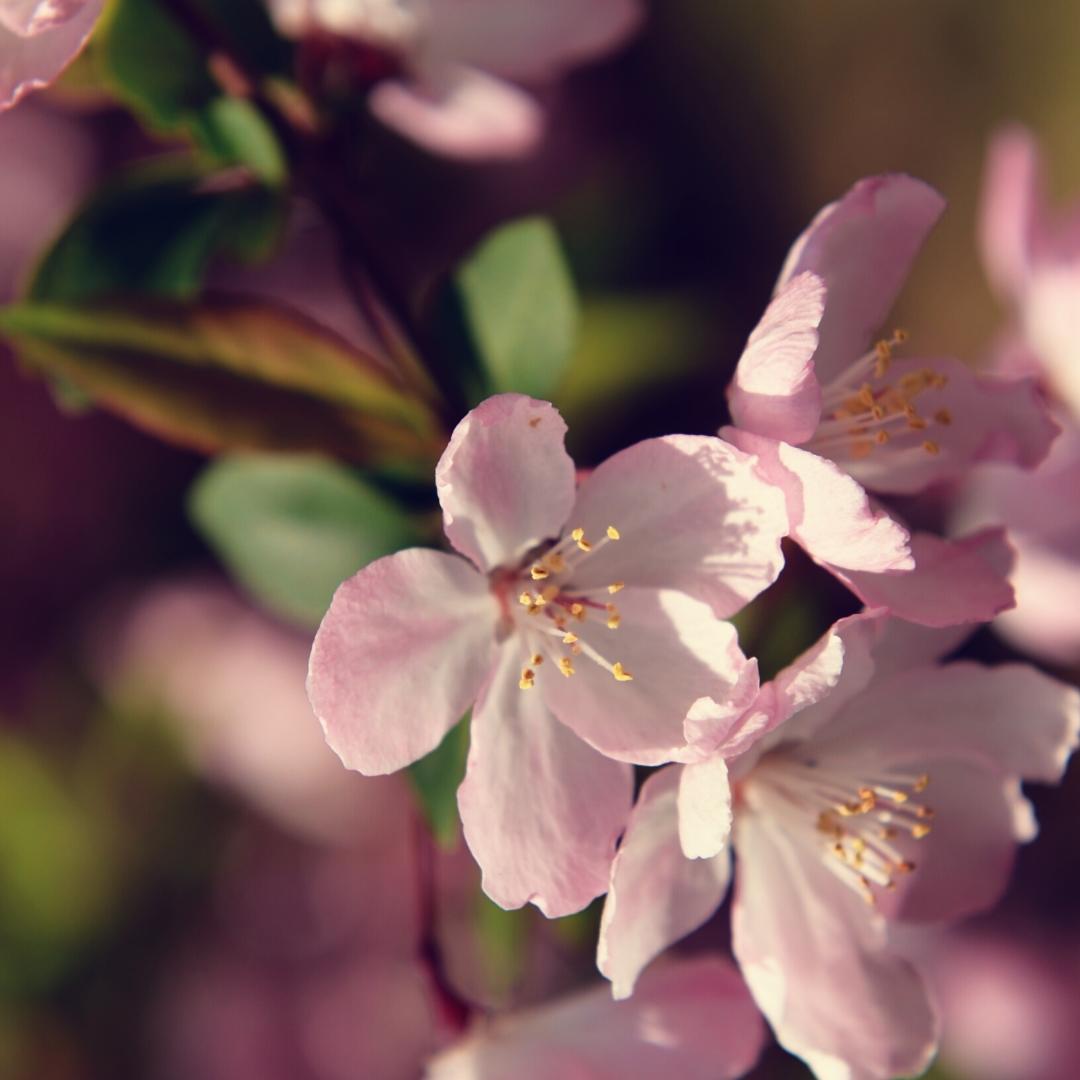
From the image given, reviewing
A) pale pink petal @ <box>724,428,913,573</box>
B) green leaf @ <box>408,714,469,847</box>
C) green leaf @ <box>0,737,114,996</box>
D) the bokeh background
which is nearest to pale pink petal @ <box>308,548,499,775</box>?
green leaf @ <box>408,714,469,847</box>

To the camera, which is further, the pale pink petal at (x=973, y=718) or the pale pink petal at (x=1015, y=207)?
the pale pink petal at (x=1015, y=207)

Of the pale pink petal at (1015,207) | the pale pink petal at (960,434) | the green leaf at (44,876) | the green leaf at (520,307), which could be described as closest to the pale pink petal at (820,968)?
the pale pink petal at (960,434)

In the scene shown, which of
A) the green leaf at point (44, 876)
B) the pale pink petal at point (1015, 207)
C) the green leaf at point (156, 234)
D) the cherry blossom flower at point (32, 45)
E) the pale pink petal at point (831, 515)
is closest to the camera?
the pale pink petal at point (831, 515)

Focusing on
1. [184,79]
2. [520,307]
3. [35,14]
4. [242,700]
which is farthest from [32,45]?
[242,700]

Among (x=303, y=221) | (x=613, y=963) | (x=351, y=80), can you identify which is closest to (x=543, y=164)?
(x=303, y=221)

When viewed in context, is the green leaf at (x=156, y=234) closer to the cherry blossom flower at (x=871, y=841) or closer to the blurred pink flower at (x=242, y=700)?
the cherry blossom flower at (x=871, y=841)

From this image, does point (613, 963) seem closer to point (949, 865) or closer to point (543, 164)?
point (949, 865)
